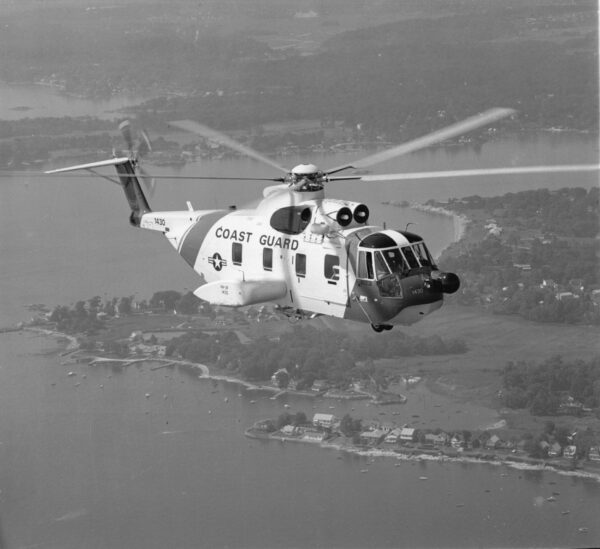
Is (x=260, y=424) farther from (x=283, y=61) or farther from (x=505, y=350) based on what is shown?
(x=283, y=61)

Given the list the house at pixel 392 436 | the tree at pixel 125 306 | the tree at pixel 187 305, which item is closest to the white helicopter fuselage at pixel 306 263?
the house at pixel 392 436

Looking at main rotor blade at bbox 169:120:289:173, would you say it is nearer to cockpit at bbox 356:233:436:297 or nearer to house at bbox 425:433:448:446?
cockpit at bbox 356:233:436:297

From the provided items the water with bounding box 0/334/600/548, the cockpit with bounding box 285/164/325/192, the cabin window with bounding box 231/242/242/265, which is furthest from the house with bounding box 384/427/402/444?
the cockpit with bounding box 285/164/325/192

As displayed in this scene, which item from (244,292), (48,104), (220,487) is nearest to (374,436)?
(220,487)

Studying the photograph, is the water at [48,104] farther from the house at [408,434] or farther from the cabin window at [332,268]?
the cabin window at [332,268]

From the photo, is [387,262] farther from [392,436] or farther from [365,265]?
[392,436]

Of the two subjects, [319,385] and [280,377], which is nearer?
[319,385]
